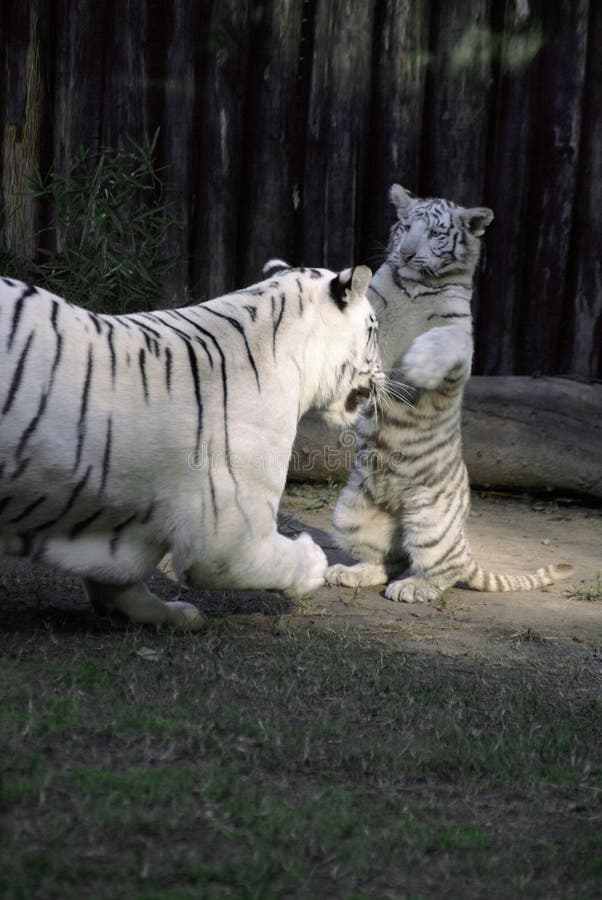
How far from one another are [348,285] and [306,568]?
106cm

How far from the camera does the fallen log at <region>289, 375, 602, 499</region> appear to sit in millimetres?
7496

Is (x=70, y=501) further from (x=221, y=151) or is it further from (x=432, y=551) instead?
(x=221, y=151)

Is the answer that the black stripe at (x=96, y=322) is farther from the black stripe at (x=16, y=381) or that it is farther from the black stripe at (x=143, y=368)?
the black stripe at (x=16, y=381)

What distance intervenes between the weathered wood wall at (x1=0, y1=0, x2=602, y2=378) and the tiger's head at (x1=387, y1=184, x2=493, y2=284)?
69.6 inches

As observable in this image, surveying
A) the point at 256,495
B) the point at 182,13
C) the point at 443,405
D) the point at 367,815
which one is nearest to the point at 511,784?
the point at 367,815

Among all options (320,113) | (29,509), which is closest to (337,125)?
(320,113)

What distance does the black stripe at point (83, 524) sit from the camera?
152 inches

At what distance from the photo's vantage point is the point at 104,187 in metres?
7.46

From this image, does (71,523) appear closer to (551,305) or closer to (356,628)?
(356,628)

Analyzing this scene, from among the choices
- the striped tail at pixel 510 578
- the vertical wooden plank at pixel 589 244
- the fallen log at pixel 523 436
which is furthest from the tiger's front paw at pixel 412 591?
the vertical wooden plank at pixel 589 244

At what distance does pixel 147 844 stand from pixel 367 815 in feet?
1.88

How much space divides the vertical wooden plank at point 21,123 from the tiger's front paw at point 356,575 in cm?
331

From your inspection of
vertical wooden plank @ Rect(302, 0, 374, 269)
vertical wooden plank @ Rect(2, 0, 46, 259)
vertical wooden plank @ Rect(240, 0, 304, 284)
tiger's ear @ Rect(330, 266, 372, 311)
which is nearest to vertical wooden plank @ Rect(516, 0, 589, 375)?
vertical wooden plank @ Rect(302, 0, 374, 269)

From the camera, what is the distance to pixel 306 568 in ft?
13.9
